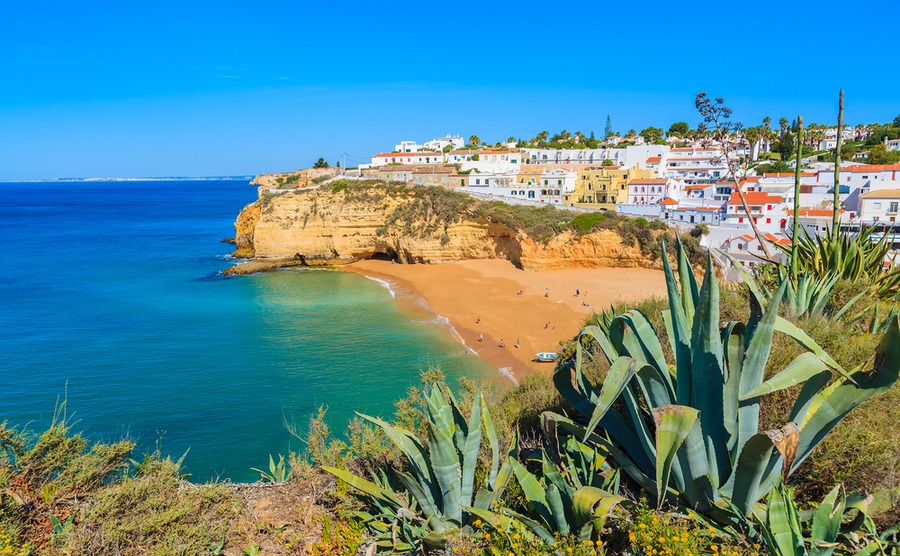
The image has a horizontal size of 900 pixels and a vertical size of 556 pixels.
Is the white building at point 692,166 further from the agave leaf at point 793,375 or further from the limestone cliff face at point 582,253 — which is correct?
the agave leaf at point 793,375

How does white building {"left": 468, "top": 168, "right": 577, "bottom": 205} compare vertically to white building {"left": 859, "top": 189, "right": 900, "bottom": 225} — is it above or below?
above

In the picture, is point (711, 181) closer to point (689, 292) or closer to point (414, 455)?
point (689, 292)

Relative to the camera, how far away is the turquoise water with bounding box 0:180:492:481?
14406 mm

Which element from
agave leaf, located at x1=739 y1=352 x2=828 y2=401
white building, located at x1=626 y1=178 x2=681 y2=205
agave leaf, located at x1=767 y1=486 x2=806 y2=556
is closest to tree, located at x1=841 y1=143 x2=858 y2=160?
white building, located at x1=626 y1=178 x2=681 y2=205

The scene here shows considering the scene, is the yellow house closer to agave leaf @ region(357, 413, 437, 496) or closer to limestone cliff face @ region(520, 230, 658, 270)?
limestone cliff face @ region(520, 230, 658, 270)

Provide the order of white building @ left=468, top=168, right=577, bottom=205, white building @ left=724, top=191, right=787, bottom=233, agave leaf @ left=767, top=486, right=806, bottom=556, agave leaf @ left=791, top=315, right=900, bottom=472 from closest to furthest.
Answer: agave leaf @ left=767, top=486, right=806, bottom=556 < agave leaf @ left=791, top=315, right=900, bottom=472 < white building @ left=724, top=191, right=787, bottom=233 < white building @ left=468, top=168, right=577, bottom=205

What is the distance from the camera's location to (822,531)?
3316 millimetres

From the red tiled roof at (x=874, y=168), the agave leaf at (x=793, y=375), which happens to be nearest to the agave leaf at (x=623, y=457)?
the agave leaf at (x=793, y=375)

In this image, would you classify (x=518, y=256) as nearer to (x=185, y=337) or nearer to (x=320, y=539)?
(x=185, y=337)

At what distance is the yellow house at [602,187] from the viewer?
158ft

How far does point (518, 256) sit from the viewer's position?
33969 millimetres

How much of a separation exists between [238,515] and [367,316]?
20.6 metres

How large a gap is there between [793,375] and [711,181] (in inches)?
1947

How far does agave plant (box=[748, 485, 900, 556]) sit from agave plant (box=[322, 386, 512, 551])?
6.56ft
